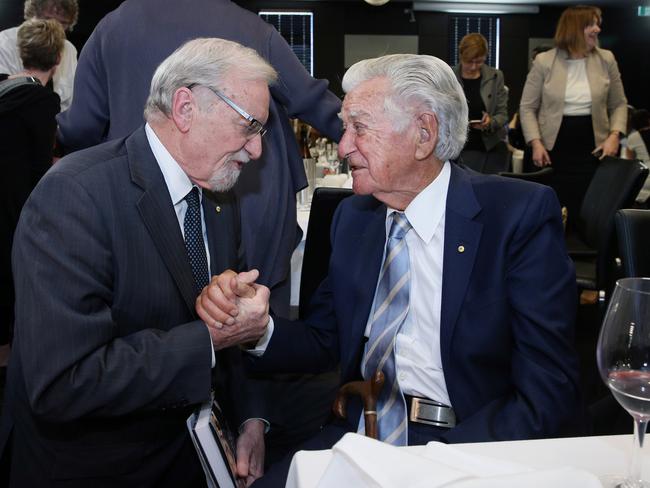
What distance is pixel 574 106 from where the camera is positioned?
4.91m

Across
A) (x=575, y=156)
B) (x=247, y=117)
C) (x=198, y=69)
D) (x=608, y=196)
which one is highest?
(x=198, y=69)

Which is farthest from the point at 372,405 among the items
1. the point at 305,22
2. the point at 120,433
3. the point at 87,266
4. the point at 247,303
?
the point at 305,22

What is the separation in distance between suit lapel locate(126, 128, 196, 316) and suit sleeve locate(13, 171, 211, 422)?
10 cm

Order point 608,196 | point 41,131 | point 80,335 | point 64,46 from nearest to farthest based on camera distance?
point 80,335
point 608,196
point 41,131
point 64,46

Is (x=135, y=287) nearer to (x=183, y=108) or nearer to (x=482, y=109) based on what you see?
(x=183, y=108)

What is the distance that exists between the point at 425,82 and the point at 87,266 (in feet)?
2.75

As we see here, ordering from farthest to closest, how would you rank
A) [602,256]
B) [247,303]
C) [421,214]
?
[602,256]
[421,214]
[247,303]

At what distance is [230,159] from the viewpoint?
5.73ft

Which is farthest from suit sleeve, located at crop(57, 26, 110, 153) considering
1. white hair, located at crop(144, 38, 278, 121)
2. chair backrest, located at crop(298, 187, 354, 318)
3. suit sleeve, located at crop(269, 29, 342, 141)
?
white hair, located at crop(144, 38, 278, 121)

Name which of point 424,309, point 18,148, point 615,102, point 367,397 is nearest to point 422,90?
point 424,309

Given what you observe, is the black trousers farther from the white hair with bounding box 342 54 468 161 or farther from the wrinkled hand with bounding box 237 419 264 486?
the wrinkled hand with bounding box 237 419 264 486

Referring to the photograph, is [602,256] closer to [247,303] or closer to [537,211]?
[537,211]

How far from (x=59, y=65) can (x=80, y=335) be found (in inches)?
161

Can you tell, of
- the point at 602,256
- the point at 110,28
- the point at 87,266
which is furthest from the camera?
the point at 602,256
